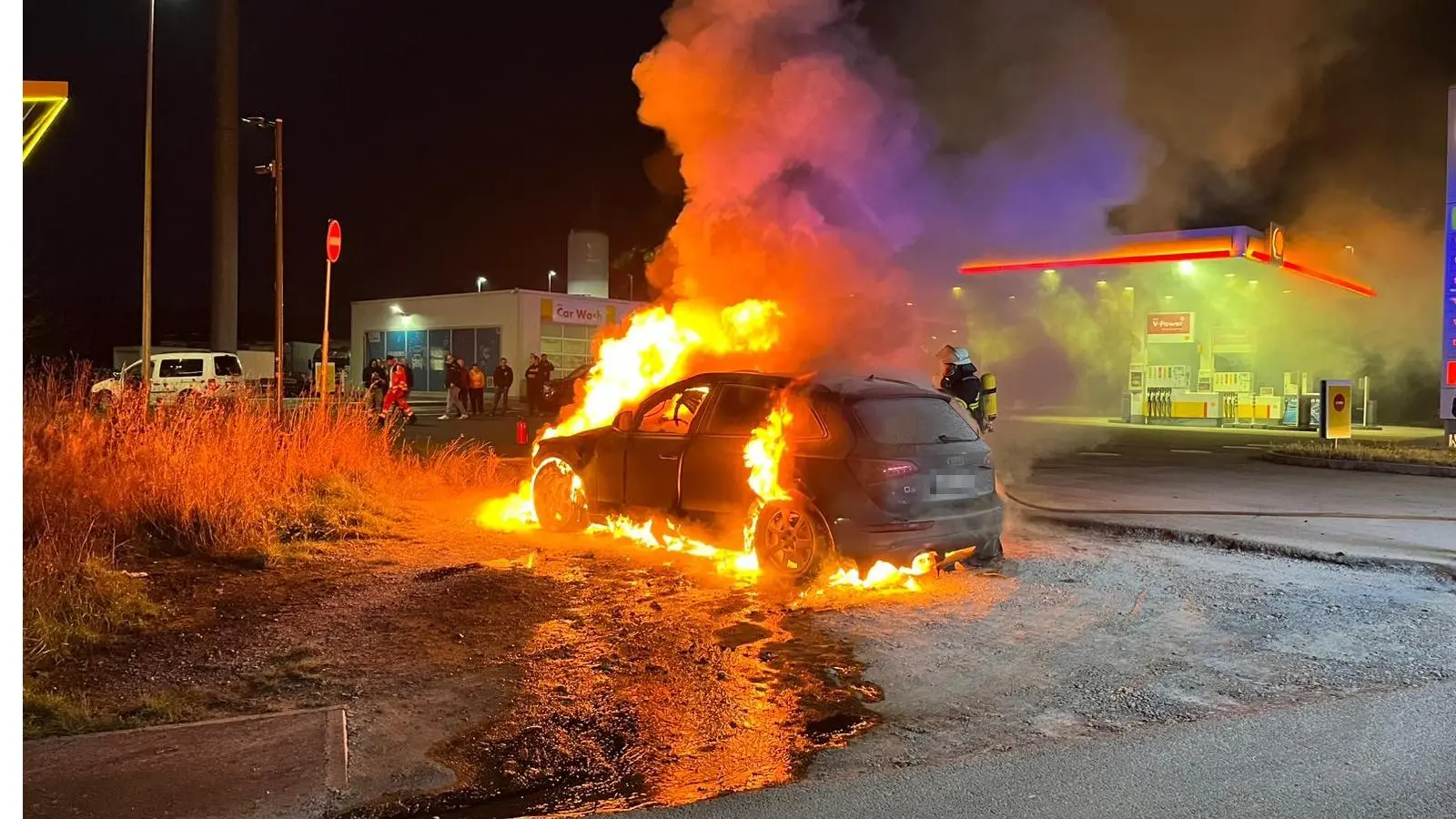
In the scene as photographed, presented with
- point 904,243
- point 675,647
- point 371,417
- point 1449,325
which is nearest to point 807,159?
point 904,243

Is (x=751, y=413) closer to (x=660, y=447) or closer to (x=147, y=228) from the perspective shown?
(x=660, y=447)

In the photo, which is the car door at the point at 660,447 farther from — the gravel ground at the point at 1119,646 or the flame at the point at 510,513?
the gravel ground at the point at 1119,646

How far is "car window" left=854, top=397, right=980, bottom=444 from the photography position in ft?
23.5

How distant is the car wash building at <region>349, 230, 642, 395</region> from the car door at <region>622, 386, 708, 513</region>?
83.8ft

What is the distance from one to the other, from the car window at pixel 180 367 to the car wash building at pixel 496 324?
10844 mm

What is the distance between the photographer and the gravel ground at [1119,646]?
15.2ft

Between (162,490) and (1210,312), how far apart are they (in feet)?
93.5

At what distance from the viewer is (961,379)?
38.6ft

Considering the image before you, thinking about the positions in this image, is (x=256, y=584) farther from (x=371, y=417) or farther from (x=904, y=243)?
(x=904, y=243)

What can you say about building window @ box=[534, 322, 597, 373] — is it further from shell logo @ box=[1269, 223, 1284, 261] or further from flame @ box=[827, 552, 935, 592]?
flame @ box=[827, 552, 935, 592]

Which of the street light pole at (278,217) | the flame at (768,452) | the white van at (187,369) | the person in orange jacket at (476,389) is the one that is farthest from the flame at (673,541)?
the person in orange jacket at (476,389)

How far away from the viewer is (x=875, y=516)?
6836 mm

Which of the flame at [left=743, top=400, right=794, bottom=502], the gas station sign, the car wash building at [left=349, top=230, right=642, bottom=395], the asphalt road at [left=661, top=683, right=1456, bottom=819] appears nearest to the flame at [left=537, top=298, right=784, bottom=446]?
the flame at [left=743, top=400, right=794, bottom=502]

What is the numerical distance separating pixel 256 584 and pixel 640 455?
9.65 ft
